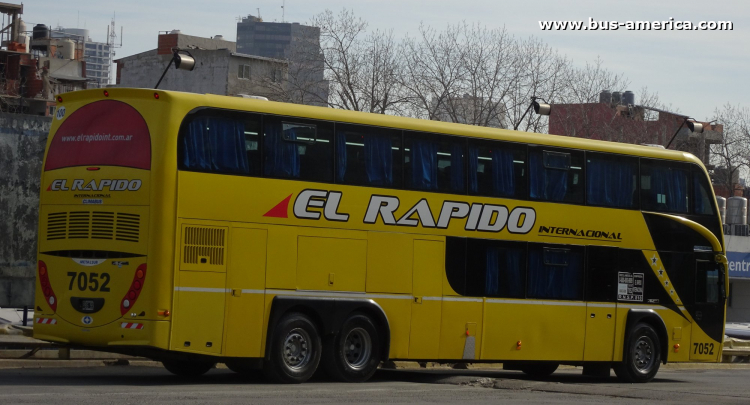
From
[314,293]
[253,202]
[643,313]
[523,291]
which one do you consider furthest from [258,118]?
[643,313]

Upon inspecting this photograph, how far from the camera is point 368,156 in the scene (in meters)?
15.9

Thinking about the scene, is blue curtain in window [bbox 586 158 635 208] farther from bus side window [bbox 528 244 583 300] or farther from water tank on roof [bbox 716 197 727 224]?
water tank on roof [bbox 716 197 727 224]

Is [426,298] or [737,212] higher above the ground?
[737,212]

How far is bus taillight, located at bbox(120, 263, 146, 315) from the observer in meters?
13.9

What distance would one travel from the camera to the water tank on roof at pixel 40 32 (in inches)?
3996

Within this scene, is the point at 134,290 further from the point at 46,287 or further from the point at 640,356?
the point at 640,356

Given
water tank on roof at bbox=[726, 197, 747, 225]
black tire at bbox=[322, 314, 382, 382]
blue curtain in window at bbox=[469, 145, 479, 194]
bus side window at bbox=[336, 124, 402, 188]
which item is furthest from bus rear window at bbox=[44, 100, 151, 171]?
water tank on roof at bbox=[726, 197, 747, 225]

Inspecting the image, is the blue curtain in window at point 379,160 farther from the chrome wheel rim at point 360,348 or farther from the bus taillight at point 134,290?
the bus taillight at point 134,290

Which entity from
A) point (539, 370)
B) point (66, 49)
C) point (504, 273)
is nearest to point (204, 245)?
point (504, 273)

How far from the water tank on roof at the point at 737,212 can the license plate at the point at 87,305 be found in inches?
2015

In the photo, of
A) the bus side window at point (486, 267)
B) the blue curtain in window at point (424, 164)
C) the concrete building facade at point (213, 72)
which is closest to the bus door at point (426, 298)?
the bus side window at point (486, 267)

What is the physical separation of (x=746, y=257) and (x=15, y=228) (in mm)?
39888

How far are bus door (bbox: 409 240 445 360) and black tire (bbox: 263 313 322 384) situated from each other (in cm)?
179

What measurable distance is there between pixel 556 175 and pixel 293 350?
5.63 metres
